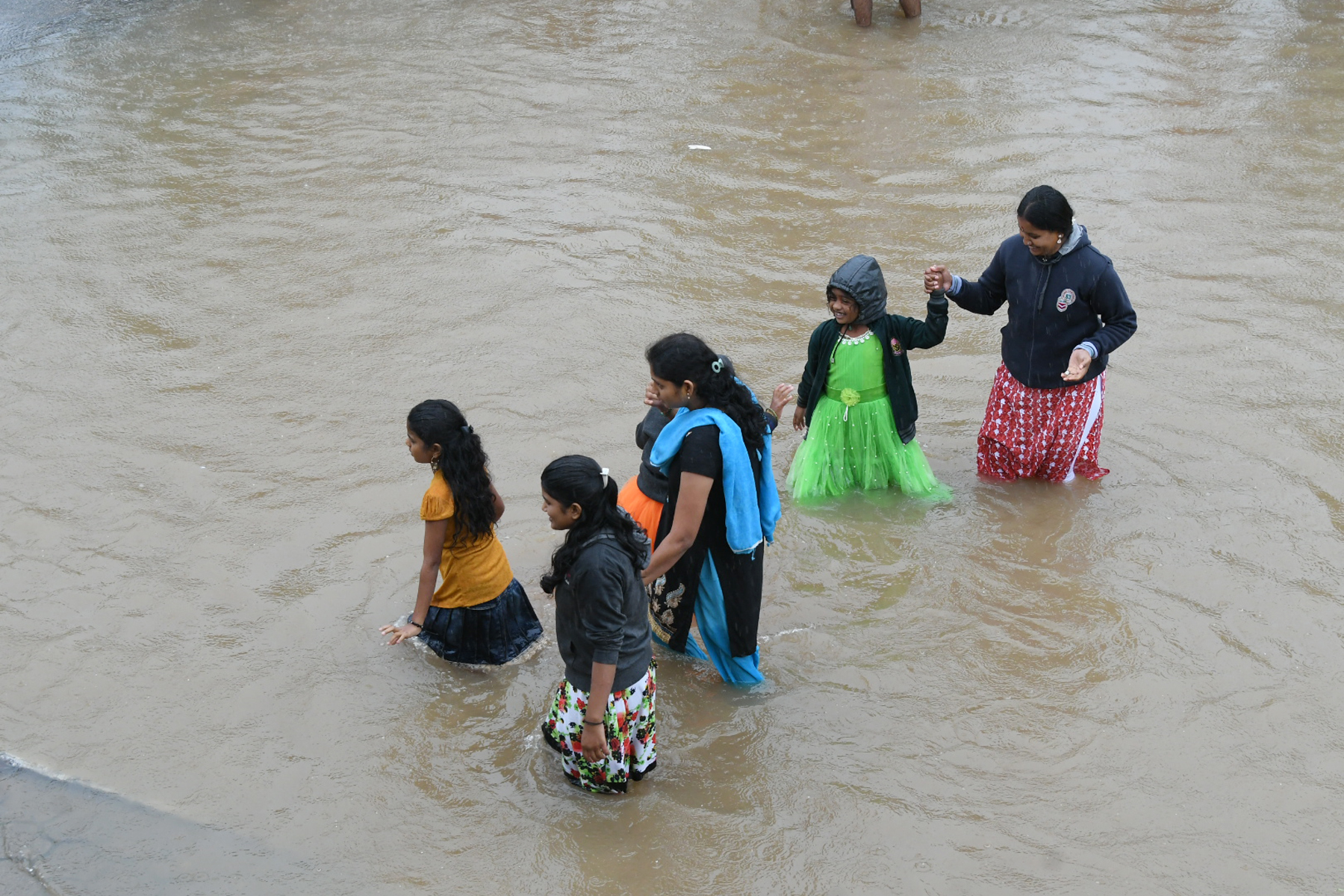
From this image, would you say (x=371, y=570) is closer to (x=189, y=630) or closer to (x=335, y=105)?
(x=189, y=630)

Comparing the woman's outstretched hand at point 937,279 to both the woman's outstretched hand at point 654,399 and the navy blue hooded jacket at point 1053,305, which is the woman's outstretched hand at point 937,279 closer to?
the navy blue hooded jacket at point 1053,305

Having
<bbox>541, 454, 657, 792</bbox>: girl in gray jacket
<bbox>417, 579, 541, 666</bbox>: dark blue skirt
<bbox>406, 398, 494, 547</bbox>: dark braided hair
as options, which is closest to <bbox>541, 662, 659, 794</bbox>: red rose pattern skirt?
<bbox>541, 454, 657, 792</bbox>: girl in gray jacket

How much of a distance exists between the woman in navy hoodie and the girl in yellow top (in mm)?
2163

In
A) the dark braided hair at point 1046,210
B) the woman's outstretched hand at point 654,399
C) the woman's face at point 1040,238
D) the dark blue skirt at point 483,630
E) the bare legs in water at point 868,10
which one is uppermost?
the bare legs in water at point 868,10

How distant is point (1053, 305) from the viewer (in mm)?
4797

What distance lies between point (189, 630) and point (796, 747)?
2.54 m

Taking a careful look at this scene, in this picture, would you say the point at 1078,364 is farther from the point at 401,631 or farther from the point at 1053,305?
the point at 401,631

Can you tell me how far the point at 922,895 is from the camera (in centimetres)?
338

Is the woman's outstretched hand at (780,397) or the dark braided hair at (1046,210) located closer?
the woman's outstretched hand at (780,397)

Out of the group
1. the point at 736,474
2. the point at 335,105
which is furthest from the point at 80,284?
the point at 736,474

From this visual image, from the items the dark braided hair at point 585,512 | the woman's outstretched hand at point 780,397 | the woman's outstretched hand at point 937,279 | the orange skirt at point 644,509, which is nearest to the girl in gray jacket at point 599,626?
the dark braided hair at point 585,512

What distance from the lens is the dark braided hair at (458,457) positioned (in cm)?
376

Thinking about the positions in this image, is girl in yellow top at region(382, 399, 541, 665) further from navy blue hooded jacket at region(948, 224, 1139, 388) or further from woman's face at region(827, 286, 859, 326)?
navy blue hooded jacket at region(948, 224, 1139, 388)

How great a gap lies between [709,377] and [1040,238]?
1871 millimetres
